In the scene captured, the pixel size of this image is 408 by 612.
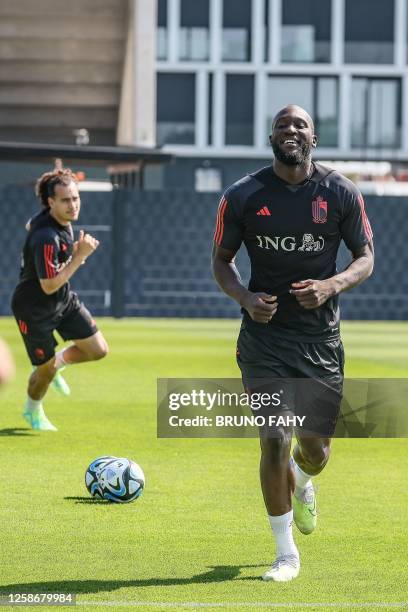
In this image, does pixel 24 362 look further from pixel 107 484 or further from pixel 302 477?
pixel 302 477

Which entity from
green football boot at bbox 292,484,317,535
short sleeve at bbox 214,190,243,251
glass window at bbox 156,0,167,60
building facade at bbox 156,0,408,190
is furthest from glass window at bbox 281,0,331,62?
short sleeve at bbox 214,190,243,251

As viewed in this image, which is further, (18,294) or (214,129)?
(214,129)

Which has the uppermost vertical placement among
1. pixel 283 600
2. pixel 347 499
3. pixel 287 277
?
pixel 287 277

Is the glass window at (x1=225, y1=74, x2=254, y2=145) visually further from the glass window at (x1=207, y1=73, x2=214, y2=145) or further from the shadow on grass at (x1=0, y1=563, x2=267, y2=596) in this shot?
the shadow on grass at (x1=0, y1=563, x2=267, y2=596)

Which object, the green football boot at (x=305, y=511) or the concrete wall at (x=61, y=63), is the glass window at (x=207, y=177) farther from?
the green football boot at (x=305, y=511)

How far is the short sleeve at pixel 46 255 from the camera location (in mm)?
12266

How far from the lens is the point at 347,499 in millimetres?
9555

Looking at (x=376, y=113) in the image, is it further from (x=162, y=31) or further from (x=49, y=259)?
(x=49, y=259)

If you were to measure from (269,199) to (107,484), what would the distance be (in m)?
2.65

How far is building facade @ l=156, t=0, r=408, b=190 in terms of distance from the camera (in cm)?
7275

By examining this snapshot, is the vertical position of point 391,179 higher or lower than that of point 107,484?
lower

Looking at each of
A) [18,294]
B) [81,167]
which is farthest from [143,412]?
[81,167]

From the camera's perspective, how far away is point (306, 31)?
242ft

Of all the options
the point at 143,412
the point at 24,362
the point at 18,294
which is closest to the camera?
the point at 18,294
